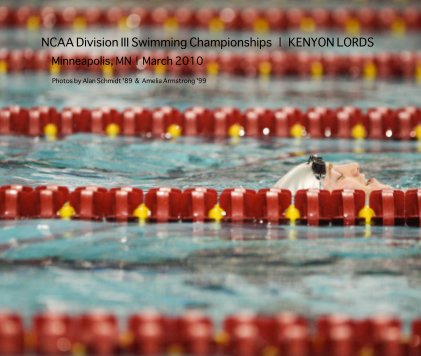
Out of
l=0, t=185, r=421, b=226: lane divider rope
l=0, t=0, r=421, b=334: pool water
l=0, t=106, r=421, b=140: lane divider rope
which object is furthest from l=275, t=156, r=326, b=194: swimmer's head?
l=0, t=106, r=421, b=140: lane divider rope

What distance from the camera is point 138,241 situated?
649 centimetres

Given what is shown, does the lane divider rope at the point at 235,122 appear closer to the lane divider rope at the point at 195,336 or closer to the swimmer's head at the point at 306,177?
the swimmer's head at the point at 306,177

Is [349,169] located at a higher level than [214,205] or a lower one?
higher

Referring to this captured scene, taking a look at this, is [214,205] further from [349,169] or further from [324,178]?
[349,169]

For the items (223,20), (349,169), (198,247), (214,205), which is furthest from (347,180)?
(223,20)

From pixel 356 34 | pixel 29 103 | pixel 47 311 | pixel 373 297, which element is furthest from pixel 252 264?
pixel 356 34

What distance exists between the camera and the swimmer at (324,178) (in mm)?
7336

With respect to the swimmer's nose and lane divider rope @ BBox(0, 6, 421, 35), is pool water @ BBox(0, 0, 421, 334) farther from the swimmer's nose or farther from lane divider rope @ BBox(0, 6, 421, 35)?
lane divider rope @ BBox(0, 6, 421, 35)

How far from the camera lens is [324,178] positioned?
738cm

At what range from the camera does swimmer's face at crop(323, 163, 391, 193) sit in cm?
733

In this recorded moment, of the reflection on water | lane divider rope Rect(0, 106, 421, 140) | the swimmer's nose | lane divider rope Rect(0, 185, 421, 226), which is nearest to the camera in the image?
the reflection on water

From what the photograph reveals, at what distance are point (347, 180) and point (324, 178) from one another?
0.16m

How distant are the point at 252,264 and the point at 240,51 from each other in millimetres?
6471

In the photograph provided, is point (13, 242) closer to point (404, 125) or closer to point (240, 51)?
point (404, 125)
